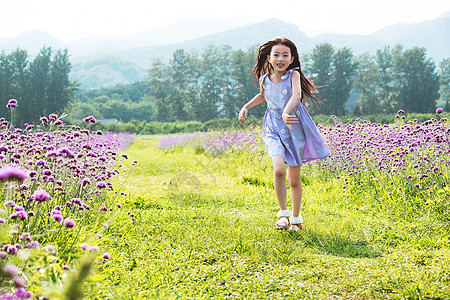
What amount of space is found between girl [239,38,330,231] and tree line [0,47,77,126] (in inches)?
1385

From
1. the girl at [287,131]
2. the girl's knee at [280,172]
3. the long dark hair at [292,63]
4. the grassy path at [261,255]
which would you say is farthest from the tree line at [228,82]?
the girl's knee at [280,172]

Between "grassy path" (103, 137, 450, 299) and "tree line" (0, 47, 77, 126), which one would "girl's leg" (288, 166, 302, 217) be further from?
"tree line" (0, 47, 77, 126)

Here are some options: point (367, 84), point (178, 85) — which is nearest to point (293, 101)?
point (367, 84)

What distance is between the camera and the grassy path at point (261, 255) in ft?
7.48

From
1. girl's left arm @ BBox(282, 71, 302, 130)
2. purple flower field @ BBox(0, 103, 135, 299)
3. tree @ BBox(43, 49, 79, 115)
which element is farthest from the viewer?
tree @ BBox(43, 49, 79, 115)

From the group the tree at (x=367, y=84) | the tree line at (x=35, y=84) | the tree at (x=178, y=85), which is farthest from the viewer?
the tree at (x=178, y=85)

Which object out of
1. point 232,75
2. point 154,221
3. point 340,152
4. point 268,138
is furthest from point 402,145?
point 232,75

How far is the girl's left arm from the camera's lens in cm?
331

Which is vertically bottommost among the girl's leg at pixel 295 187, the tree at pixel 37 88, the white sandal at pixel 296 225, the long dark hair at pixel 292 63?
the white sandal at pixel 296 225

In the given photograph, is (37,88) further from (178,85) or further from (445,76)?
(445,76)

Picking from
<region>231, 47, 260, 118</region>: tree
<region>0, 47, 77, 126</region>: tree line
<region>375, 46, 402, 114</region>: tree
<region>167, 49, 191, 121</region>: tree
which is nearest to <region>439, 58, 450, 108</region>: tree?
<region>375, 46, 402, 114</region>: tree

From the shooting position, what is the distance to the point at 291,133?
12.1ft

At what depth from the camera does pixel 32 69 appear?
36906 mm

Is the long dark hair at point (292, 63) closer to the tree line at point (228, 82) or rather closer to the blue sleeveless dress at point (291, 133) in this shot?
the blue sleeveless dress at point (291, 133)
